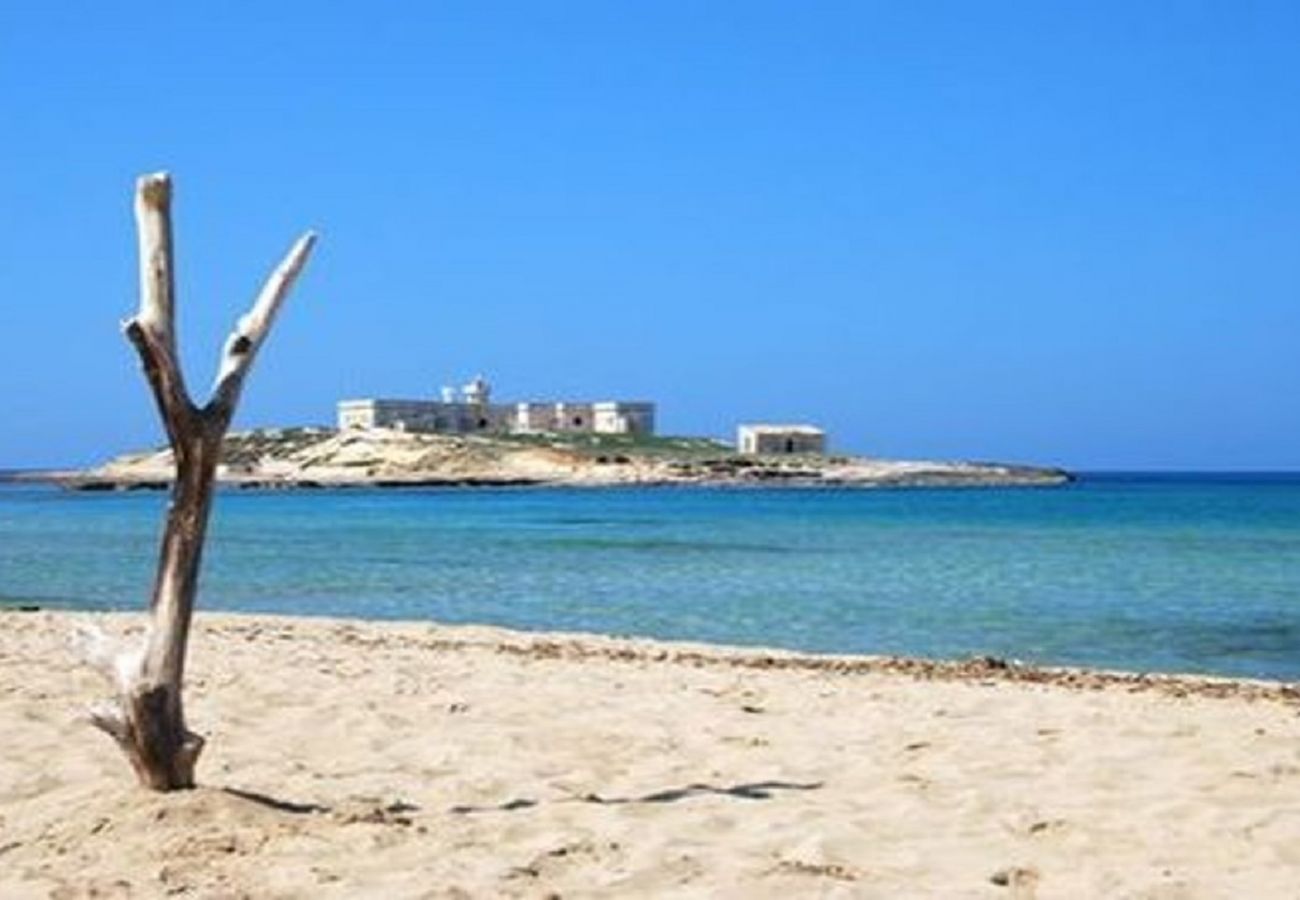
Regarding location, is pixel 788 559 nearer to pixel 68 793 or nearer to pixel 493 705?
pixel 493 705

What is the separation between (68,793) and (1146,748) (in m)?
6.56

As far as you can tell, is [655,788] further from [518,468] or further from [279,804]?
[518,468]

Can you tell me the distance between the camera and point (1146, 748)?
10.7m

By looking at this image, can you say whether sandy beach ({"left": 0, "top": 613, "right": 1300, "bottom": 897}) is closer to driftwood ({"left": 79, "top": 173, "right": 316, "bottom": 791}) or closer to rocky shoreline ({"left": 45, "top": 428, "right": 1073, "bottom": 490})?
driftwood ({"left": 79, "top": 173, "right": 316, "bottom": 791})

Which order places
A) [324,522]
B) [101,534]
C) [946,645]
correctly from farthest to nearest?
[324,522] → [101,534] → [946,645]

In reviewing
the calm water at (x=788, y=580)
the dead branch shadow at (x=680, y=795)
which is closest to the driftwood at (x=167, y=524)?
the dead branch shadow at (x=680, y=795)

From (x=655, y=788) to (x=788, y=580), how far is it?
1033 inches

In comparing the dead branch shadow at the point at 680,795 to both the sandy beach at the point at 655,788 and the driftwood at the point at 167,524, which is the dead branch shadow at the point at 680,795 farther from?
the driftwood at the point at 167,524

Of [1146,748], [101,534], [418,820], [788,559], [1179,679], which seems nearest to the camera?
[418,820]

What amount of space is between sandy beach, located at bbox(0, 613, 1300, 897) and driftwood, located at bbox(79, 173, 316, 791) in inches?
11.9

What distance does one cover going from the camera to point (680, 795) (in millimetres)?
8969

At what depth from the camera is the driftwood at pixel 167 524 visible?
25.6 ft

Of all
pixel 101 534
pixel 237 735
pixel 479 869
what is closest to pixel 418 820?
pixel 479 869

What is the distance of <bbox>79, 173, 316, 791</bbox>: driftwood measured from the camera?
7.82m
